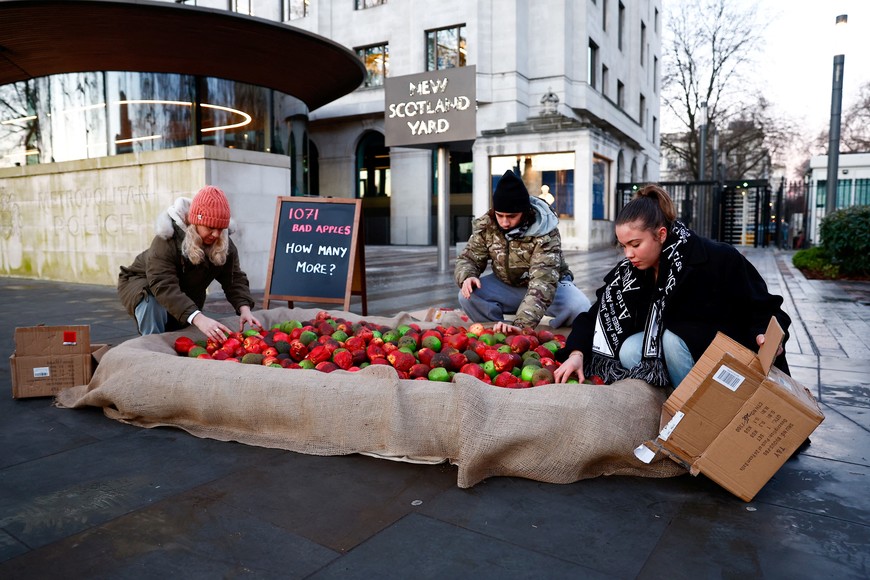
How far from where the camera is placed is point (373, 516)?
8.37ft

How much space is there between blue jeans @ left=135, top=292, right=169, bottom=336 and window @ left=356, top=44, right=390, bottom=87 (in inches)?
1036

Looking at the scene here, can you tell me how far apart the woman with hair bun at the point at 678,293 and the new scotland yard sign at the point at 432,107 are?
8805 millimetres

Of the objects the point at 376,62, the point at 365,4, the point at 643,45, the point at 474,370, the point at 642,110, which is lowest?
the point at 474,370

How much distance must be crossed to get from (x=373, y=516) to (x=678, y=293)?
1.89 m

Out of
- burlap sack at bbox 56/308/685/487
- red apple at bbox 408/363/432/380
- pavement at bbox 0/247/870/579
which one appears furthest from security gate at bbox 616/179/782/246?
pavement at bbox 0/247/870/579

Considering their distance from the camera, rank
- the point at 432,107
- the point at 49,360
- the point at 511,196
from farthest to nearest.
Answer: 1. the point at 432,107
2. the point at 511,196
3. the point at 49,360

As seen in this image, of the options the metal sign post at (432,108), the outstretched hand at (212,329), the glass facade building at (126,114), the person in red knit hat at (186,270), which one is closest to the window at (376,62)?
the metal sign post at (432,108)

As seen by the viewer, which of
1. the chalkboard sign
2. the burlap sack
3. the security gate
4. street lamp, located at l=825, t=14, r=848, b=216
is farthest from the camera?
the security gate

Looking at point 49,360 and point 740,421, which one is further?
point 49,360

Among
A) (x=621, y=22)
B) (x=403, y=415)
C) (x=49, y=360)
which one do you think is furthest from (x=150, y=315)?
(x=621, y=22)

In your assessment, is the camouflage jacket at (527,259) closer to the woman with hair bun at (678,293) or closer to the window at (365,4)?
the woman with hair bun at (678,293)

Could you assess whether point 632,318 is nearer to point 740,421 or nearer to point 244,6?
point 740,421

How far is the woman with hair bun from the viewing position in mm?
3156

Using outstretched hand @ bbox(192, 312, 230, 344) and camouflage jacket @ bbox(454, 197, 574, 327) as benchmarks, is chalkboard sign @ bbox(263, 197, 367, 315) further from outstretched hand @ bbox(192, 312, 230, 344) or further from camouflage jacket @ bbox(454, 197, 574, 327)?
outstretched hand @ bbox(192, 312, 230, 344)
